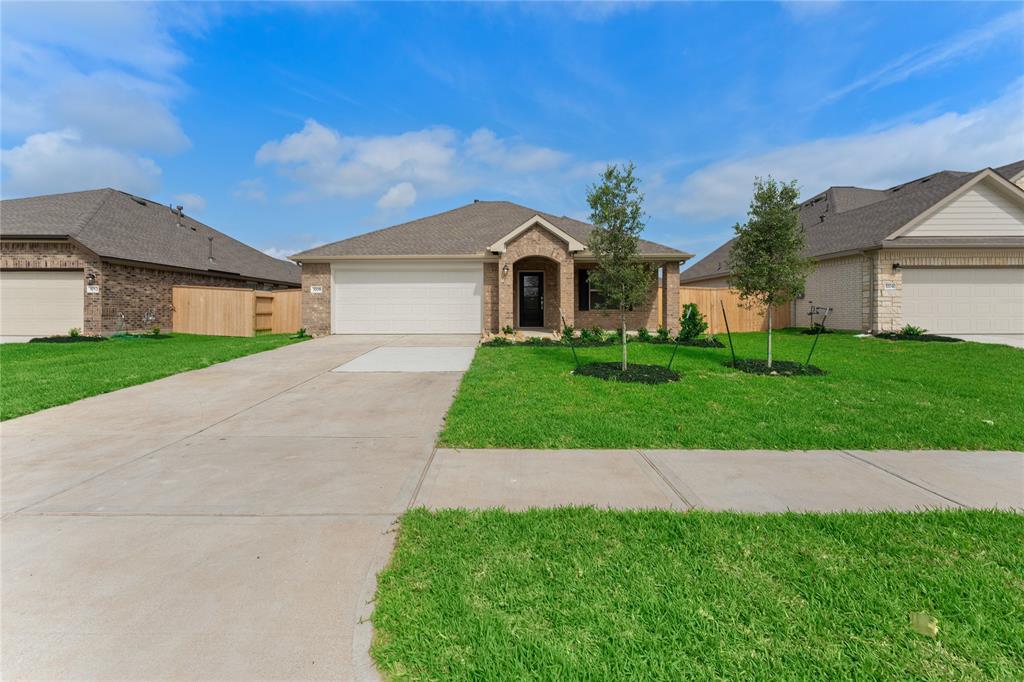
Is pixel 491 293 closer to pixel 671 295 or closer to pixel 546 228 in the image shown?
pixel 546 228

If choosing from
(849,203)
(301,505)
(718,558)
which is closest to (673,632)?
(718,558)

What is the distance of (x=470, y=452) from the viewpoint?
15.4 ft

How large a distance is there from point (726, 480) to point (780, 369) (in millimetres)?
6353

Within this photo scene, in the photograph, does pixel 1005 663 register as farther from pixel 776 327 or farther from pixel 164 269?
pixel 164 269

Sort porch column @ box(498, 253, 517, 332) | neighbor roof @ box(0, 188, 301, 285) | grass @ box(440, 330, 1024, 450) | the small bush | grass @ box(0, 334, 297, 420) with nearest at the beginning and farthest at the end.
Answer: grass @ box(440, 330, 1024, 450)
grass @ box(0, 334, 297, 420)
the small bush
porch column @ box(498, 253, 517, 332)
neighbor roof @ box(0, 188, 301, 285)

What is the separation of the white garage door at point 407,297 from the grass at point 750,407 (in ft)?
20.8

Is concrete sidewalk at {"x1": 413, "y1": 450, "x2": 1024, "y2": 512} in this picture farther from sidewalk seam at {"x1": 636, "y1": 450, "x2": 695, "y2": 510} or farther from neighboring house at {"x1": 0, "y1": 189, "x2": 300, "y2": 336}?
neighboring house at {"x1": 0, "y1": 189, "x2": 300, "y2": 336}

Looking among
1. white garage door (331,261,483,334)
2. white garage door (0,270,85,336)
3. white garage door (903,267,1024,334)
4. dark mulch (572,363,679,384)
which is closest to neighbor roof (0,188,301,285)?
white garage door (0,270,85,336)

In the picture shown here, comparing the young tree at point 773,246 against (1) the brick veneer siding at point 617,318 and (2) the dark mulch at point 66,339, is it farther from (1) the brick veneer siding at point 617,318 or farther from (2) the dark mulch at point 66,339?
(2) the dark mulch at point 66,339

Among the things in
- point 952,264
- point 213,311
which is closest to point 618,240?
point 952,264

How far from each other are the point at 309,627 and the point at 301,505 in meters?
1.44

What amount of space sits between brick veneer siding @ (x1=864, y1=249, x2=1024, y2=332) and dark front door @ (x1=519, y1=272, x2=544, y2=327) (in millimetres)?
12139

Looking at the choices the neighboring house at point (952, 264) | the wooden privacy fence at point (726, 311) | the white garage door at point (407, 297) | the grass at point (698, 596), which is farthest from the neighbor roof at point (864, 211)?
the grass at point (698, 596)

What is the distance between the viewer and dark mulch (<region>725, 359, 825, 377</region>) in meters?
8.88
